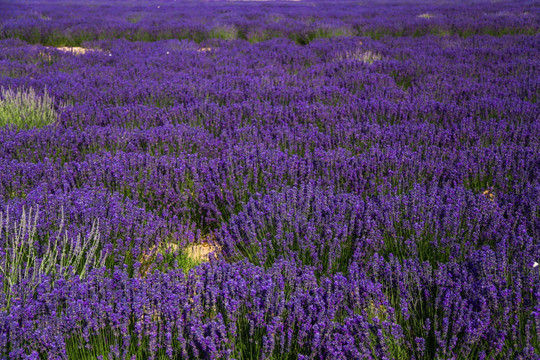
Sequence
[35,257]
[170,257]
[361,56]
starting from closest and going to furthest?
[35,257]
[170,257]
[361,56]

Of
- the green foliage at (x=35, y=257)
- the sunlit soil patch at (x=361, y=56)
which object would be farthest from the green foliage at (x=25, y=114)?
the sunlit soil patch at (x=361, y=56)

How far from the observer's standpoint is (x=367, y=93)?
5.36 meters

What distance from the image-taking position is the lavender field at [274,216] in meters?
1.60

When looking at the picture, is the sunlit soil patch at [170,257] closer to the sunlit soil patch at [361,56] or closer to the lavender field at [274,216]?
the lavender field at [274,216]

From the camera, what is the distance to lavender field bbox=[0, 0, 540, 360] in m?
1.60

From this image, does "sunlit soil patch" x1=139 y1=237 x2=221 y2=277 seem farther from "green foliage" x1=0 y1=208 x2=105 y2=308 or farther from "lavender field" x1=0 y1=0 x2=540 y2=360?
"green foliage" x1=0 y1=208 x2=105 y2=308

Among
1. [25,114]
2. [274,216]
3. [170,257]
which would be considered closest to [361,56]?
[25,114]

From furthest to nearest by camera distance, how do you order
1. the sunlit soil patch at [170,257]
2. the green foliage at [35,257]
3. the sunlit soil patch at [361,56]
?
1. the sunlit soil patch at [361,56]
2. the sunlit soil patch at [170,257]
3. the green foliage at [35,257]

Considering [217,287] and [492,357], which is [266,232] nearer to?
[217,287]

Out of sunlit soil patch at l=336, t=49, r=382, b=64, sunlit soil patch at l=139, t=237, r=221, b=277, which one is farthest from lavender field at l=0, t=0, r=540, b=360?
sunlit soil patch at l=336, t=49, r=382, b=64

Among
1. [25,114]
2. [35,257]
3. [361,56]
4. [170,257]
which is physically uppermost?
[361,56]

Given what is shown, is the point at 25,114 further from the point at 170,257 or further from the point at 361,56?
the point at 361,56

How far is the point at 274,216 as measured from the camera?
2.49m

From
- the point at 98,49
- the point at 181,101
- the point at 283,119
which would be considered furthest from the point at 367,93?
the point at 98,49
